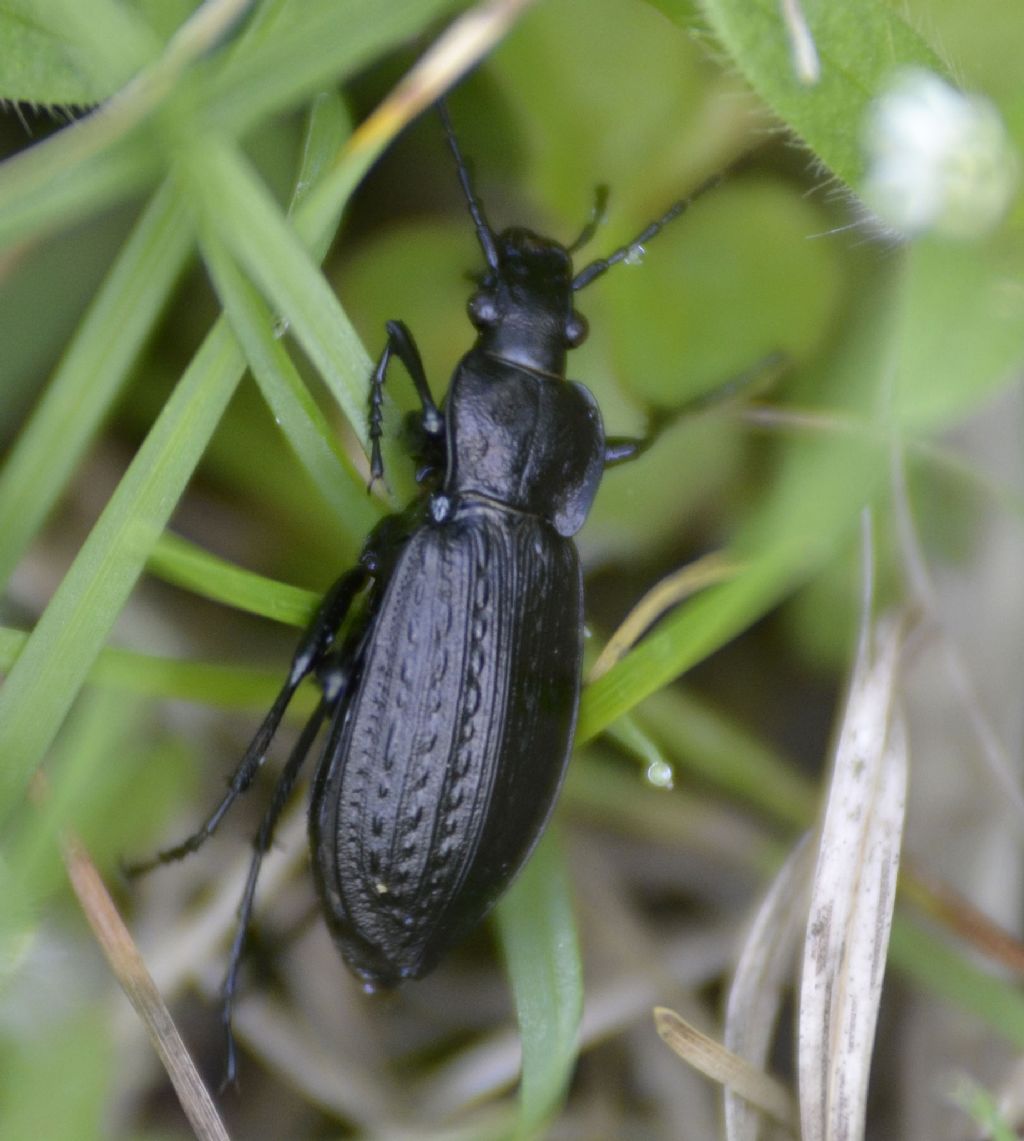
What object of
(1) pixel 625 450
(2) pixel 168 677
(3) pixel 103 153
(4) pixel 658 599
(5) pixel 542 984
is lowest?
(5) pixel 542 984

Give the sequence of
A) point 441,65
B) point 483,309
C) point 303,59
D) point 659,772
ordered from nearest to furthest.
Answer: point 441,65 < point 303,59 < point 659,772 < point 483,309

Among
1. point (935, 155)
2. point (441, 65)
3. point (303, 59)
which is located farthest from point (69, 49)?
point (935, 155)

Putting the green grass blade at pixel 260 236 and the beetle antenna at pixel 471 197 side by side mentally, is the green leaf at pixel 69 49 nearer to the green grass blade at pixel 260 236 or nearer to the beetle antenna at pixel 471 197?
the green grass blade at pixel 260 236

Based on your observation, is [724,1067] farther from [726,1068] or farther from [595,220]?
[595,220]

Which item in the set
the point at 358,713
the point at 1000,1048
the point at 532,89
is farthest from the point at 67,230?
the point at 1000,1048

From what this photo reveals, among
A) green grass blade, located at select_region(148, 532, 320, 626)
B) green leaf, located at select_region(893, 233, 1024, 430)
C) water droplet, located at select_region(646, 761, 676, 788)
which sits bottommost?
water droplet, located at select_region(646, 761, 676, 788)

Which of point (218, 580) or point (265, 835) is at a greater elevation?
point (218, 580)

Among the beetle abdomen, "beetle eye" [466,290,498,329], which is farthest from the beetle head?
the beetle abdomen

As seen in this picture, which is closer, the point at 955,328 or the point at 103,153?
the point at 103,153

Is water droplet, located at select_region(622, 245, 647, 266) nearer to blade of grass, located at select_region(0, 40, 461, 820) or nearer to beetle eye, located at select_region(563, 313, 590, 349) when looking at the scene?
beetle eye, located at select_region(563, 313, 590, 349)
